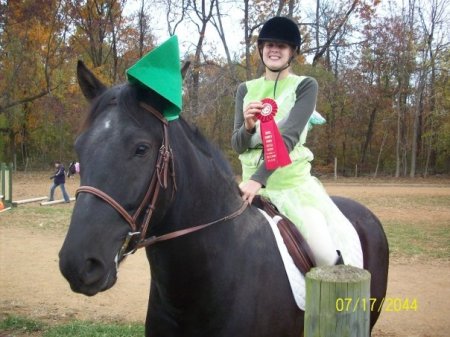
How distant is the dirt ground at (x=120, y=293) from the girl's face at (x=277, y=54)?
12.0 ft

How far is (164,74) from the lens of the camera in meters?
1.94

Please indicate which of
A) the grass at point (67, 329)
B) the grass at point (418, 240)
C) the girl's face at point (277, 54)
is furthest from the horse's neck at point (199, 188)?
the grass at point (418, 240)

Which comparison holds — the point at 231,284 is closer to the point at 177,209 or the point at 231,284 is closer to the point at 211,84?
the point at 177,209

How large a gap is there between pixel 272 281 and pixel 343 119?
3143 cm

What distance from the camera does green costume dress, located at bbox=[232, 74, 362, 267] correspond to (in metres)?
2.73

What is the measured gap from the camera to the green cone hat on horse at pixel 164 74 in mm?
1885

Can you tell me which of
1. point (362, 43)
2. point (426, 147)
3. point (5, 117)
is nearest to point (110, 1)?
point (5, 117)

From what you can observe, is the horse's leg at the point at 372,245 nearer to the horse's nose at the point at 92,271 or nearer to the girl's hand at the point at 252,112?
the girl's hand at the point at 252,112

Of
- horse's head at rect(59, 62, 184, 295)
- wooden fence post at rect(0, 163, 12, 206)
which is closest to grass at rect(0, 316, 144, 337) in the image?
horse's head at rect(59, 62, 184, 295)

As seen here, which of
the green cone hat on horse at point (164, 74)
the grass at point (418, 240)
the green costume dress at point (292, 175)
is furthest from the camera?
the grass at point (418, 240)

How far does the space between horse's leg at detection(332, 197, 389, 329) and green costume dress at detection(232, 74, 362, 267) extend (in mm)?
520

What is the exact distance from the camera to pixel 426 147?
3356 cm

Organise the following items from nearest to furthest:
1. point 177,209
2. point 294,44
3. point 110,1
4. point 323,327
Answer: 1. point 323,327
2. point 177,209
3. point 294,44
4. point 110,1

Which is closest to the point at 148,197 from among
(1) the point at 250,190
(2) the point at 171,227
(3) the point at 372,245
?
(2) the point at 171,227
